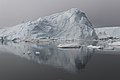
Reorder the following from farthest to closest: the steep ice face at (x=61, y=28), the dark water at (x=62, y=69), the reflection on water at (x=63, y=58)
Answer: the steep ice face at (x=61, y=28) → the reflection on water at (x=63, y=58) → the dark water at (x=62, y=69)

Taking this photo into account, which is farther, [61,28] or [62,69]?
[61,28]

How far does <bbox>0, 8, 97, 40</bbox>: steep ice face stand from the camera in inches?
3049

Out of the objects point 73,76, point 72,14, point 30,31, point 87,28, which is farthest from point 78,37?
point 73,76

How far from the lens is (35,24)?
86.2 metres

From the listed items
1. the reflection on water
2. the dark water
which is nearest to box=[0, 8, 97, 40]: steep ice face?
the reflection on water

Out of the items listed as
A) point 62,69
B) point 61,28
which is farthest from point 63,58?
point 61,28

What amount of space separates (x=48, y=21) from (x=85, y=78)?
268 ft

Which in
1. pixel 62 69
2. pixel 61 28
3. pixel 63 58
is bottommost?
pixel 62 69

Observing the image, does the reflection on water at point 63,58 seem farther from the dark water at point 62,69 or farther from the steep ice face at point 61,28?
the steep ice face at point 61,28

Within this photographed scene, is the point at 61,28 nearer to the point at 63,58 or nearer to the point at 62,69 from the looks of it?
the point at 63,58

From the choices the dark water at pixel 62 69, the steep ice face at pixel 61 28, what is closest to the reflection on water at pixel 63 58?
the dark water at pixel 62 69

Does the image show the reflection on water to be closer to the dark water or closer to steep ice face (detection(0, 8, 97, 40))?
the dark water

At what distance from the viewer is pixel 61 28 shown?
84875 millimetres

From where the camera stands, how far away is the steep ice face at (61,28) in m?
77.4
